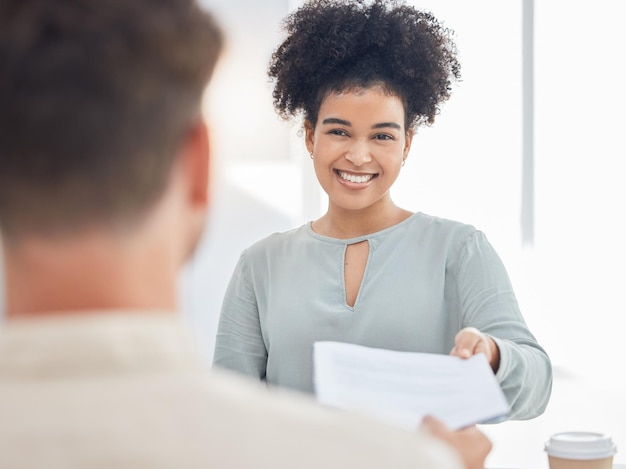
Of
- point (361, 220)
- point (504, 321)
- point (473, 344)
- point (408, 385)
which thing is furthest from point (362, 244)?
point (408, 385)

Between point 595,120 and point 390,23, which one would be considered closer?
point 390,23

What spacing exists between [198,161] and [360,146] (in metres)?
1.32

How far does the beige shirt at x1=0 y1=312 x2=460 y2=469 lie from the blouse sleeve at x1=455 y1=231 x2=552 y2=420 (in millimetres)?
1059

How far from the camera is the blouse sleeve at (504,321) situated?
170cm

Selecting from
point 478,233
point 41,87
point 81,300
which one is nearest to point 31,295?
point 81,300

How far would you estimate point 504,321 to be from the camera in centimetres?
179

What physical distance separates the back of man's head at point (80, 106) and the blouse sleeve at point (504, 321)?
114cm

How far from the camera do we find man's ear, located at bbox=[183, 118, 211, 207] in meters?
0.69

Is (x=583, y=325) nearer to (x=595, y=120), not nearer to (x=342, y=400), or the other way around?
(x=595, y=120)

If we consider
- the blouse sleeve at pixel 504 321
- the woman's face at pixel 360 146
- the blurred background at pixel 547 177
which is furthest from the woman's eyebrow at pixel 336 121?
the blurred background at pixel 547 177

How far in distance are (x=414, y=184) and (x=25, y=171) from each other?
10.7 ft

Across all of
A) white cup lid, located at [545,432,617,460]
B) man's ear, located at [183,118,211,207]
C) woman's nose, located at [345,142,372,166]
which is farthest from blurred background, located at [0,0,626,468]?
man's ear, located at [183,118,211,207]

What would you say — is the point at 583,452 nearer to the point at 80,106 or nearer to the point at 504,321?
the point at 504,321

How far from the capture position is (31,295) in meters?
0.63
